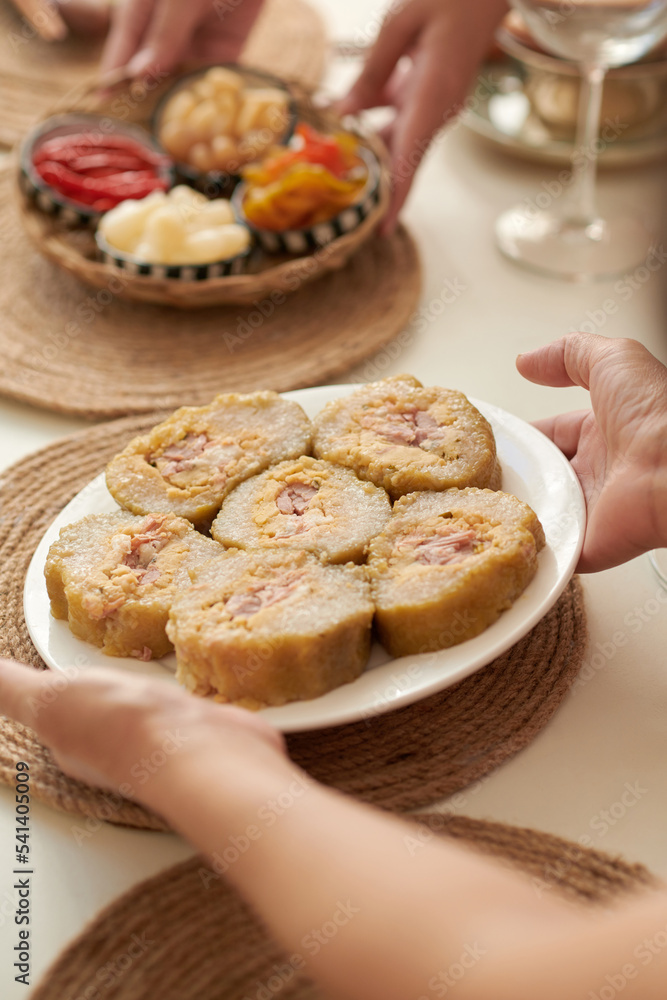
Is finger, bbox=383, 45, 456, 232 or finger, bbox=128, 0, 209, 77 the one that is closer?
finger, bbox=383, 45, 456, 232

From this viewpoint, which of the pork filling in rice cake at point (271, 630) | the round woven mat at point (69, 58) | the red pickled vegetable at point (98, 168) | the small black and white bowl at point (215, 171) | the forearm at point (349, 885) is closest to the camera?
the forearm at point (349, 885)

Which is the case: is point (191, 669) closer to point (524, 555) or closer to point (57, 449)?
point (524, 555)

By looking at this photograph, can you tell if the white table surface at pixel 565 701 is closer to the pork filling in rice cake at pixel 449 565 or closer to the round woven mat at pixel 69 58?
the pork filling in rice cake at pixel 449 565

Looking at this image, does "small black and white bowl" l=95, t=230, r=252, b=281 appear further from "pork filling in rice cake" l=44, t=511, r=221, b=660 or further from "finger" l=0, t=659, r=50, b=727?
"finger" l=0, t=659, r=50, b=727

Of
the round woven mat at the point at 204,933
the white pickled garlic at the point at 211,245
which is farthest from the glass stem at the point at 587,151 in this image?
the round woven mat at the point at 204,933

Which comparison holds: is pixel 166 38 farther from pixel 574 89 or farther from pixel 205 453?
pixel 205 453

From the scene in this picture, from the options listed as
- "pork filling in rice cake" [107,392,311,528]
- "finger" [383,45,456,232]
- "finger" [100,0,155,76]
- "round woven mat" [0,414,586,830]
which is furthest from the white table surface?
"finger" [100,0,155,76]
